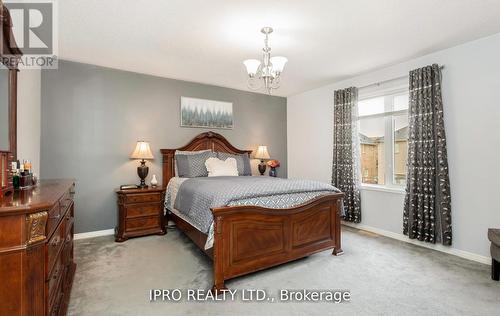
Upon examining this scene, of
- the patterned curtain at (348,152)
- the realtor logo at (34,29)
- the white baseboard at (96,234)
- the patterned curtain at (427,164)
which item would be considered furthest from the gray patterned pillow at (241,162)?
the realtor logo at (34,29)

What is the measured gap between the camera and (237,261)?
7.41ft

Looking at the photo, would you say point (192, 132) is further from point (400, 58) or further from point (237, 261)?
point (400, 58)

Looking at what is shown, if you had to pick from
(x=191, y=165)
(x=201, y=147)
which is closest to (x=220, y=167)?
(x=191, y=165)

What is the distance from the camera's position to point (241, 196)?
2.32 m

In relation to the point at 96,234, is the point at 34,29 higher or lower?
higher

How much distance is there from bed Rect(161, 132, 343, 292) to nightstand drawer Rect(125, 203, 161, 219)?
2.20 feet

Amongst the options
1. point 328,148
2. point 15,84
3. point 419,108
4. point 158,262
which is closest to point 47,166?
point 15,84

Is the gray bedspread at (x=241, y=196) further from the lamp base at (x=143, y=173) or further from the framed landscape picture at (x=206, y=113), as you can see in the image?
the framed landscape picture at (x=206, y=113)

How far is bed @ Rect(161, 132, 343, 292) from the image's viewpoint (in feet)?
7.13

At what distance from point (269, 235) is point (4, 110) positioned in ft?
7.76

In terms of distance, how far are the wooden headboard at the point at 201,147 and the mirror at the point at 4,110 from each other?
2.24 meters

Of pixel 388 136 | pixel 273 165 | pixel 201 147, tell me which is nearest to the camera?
pixel 388 136

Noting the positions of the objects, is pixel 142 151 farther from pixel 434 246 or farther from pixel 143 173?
pixel 434 246

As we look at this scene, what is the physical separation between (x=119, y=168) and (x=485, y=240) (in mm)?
4740
